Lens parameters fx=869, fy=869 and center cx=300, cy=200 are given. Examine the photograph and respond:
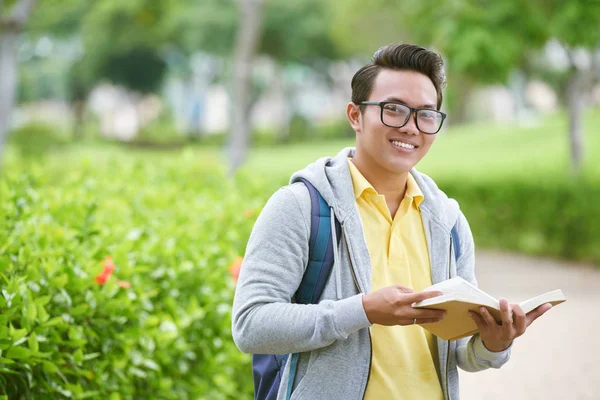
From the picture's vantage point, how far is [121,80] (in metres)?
55.2

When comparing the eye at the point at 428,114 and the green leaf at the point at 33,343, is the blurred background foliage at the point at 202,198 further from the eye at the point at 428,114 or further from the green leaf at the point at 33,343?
the eye at the point at 428,114

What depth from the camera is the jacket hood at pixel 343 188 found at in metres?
2.38

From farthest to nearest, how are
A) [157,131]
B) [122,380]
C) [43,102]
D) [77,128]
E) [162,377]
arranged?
[43,102], [77,128], [157,131], [162,377], [122,380]

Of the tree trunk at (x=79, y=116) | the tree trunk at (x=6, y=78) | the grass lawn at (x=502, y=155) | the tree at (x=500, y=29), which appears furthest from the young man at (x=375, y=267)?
the tree trunk at (x=79, y=116)

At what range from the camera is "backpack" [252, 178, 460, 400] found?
7.54ft

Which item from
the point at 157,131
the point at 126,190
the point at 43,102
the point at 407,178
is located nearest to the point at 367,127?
the point at 407,178

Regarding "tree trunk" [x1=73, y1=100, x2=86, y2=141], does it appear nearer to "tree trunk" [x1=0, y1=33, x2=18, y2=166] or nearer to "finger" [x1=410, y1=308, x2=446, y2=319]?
"tree trunk" [x1=0, y1=33, x2=18, y2=166]

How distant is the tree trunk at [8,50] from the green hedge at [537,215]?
831cm

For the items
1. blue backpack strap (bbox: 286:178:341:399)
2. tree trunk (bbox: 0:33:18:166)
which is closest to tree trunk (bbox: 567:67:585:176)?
tree trunk (bbox: 0:33:18:166)

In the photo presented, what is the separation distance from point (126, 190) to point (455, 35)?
836 cm

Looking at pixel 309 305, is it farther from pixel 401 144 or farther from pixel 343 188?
pixel 401 144

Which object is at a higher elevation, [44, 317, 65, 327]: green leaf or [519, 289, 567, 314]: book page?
[519, 289, 567, 314]: book page

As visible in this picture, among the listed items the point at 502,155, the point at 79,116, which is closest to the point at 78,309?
the point at 502,155

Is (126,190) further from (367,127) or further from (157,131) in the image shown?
(157,131)
